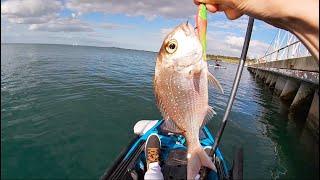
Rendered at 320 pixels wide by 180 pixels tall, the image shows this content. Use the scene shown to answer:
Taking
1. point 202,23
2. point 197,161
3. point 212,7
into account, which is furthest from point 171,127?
point 212,7

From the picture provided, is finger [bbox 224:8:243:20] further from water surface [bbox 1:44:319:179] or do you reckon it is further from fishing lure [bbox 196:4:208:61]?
water surface [bbox 1:44:319:179]

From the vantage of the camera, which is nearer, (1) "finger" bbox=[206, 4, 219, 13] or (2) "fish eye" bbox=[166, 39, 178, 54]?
(1) "finger" bbox=[206, 4, 219, 13]

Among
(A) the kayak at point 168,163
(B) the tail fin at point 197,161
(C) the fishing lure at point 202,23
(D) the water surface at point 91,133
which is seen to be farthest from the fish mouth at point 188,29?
(D) the water surface at point 91,133

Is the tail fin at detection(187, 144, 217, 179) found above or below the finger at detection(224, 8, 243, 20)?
below

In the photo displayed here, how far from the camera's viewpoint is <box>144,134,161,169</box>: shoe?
19.4 ft

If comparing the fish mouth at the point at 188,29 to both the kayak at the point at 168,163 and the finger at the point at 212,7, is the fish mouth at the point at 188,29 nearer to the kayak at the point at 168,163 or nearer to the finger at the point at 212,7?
the finger at the point at 212,7

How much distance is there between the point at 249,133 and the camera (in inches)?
514

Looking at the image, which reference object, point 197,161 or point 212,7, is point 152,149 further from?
point 212,7

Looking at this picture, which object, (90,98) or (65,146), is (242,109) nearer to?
(90,98)

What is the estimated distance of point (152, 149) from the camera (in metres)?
6.14

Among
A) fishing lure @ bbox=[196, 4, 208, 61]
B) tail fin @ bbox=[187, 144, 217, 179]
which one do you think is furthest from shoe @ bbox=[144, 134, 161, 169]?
fishing lure @ bbox=[196, 4, 208, 61]

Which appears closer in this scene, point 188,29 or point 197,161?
point 188,29

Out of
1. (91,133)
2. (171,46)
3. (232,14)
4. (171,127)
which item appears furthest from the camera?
(91,133)

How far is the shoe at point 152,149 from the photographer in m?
5.90
